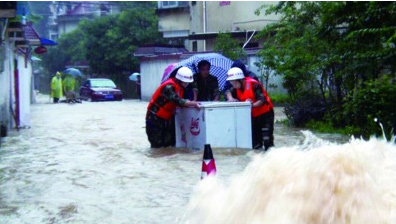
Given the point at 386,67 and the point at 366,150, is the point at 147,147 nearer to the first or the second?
the point at 386,67

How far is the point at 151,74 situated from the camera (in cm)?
3228

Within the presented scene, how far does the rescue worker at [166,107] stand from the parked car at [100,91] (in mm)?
25418

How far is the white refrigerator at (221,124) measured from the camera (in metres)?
9.57

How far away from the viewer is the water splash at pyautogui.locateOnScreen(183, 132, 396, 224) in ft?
4.59

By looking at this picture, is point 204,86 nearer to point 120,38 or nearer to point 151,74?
point 151,74

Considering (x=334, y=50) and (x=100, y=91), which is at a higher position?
(x=334, y=50)

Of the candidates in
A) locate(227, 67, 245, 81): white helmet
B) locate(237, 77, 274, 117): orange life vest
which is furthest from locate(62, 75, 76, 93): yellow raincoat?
locate(227, 67, 245, 81): white helmet

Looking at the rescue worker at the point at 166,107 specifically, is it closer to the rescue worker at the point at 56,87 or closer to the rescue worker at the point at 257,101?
the rescue worker at the point at 257,101

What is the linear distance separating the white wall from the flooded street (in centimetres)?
1701

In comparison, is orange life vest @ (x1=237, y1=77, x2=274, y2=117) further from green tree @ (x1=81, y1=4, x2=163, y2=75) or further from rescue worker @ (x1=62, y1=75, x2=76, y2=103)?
green tree @ (x1=81, y1=4, x2=163, y2=75)

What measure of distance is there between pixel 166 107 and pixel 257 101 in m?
1.52

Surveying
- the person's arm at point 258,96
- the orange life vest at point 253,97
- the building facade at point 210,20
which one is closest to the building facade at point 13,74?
the orange life vest at point 253,97

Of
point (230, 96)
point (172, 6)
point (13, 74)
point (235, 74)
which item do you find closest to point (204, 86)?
point (230, 96)

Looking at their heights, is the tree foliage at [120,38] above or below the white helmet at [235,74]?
above
